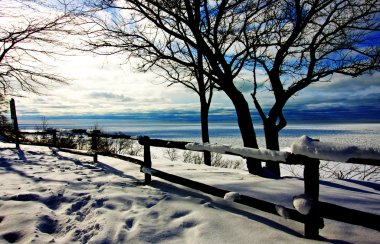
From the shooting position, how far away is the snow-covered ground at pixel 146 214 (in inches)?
134

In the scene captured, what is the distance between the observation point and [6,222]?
3.86 m

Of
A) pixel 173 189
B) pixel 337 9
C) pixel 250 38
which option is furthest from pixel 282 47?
pixel 173 189

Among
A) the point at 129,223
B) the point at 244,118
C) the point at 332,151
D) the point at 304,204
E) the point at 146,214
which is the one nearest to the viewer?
the point at 332,151

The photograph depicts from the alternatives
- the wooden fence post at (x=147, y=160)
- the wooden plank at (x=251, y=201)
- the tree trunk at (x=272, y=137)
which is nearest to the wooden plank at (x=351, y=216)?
the wooden plank at (x=251, y=201)

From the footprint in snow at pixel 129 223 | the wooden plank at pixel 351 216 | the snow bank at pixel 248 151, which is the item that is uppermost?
the snow bank at pixel 248 151

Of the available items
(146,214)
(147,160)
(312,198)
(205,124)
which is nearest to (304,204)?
(312,198)

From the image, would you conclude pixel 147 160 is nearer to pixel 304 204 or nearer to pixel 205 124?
pixel 304 204

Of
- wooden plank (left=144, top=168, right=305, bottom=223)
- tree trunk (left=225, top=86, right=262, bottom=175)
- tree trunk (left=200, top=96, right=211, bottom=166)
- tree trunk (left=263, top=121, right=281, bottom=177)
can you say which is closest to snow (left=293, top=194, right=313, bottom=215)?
wooden plank (left=144, top=168, right=305, bottom=223)

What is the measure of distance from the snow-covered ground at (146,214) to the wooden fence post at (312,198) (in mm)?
146

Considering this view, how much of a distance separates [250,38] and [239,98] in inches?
97.2

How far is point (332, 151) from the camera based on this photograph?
115 inches

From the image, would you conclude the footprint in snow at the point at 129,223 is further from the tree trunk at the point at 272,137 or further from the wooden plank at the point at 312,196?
the tree trunk at the point at 272,137

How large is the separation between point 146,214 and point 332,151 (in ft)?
8.79

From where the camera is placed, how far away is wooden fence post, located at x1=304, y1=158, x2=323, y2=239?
321cm
